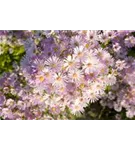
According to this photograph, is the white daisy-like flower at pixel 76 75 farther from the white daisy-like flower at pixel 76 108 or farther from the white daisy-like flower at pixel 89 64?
the white daisy-like flower at pixel 76 108

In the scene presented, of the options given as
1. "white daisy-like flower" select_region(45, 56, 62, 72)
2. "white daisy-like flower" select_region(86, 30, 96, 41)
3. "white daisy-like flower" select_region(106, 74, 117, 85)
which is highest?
"white daisy-like flower" select_region(86, 30, 96, 41)

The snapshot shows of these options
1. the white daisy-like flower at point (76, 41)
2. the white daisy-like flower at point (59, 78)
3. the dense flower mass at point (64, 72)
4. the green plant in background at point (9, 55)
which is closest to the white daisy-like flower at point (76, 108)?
the dense flower mass at point (64, 72)

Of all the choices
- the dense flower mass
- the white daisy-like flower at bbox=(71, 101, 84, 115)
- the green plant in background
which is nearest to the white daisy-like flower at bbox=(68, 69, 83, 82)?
the dense flower mass

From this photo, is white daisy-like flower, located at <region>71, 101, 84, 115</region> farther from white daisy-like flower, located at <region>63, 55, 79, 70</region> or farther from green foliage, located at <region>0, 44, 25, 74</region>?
green foliage, located at <region>0, 44, 25, 74</region>

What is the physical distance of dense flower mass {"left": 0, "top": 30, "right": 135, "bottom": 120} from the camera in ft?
6.10

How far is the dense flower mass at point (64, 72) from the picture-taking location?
1.86m

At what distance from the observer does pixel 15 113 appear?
2.25 m

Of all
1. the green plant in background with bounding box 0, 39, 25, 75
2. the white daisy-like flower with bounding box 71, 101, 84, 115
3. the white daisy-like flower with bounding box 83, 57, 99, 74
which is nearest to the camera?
the white daisy-like flower with bounding box 83, 57, 99, 74

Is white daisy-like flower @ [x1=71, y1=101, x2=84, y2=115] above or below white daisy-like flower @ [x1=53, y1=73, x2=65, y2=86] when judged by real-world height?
below

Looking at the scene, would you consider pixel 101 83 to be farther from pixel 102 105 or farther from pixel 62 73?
pixel 102 105

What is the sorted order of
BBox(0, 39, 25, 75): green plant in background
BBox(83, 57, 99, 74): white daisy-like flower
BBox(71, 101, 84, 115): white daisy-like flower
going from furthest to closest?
BBox(0, 39, 25, 75): green plant in background < BBox(71, 101, 84, 115): white daisy-like flower < BBox(83, 57, 99, 74): white daisy-like flower

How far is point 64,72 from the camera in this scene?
6.11ft
